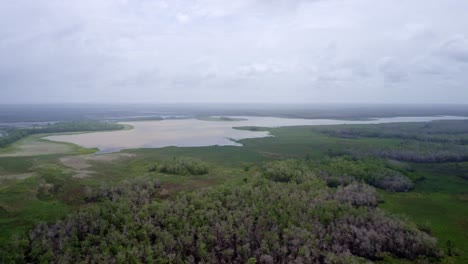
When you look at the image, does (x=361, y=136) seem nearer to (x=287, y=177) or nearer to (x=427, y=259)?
(x=287, y=177)

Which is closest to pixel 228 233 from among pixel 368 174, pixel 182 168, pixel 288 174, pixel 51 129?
pixel 288 174

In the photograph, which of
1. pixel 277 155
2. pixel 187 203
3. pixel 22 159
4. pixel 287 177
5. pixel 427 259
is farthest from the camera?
pixel 277 155

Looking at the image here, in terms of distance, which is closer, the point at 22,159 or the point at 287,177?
the point at 287,177

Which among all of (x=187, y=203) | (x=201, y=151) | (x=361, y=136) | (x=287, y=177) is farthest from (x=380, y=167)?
(x=361, y=136)

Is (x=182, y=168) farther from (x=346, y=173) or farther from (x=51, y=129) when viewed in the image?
(x=51, y=129)

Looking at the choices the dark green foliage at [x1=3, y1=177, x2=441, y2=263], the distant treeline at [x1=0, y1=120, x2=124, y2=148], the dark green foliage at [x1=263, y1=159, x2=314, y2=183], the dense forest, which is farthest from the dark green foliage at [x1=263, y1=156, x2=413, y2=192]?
the distant treeline at [x1=0, y1=120, x2=124, y2=148]

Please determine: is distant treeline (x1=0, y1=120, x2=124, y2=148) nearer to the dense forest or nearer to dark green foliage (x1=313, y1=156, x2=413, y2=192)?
the dense forest
